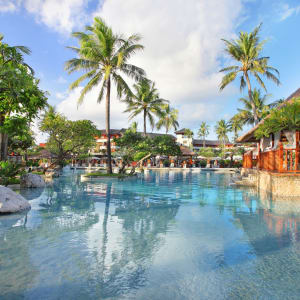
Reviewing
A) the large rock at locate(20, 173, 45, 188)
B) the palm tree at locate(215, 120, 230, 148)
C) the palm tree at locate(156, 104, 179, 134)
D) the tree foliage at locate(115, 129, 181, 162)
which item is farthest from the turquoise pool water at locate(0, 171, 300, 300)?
the palm tree at locate(215, 120, 230, 148)

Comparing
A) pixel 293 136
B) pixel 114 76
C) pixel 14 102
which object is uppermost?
pixel 114 76

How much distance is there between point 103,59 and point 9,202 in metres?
15.0

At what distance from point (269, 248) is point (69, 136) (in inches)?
781

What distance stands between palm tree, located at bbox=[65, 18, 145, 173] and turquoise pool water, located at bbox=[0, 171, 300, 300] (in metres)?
14.2

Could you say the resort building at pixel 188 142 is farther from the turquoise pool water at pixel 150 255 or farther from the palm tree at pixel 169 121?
the turquoise pool water at pixel 150 255

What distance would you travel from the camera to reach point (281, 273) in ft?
11.7

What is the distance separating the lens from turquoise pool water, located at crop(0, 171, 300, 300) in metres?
3.14

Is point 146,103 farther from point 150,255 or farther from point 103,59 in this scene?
point 150,255

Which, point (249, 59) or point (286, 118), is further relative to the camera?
point (249, 59)

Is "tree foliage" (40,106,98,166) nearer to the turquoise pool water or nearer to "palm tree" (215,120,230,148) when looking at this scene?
the turquoise pool water

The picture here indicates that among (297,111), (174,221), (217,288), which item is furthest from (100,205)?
(297,111)

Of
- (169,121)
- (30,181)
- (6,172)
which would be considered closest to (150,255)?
(6,172)

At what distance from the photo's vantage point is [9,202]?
24.0ft

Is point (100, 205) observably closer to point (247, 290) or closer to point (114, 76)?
point (247, 290)
